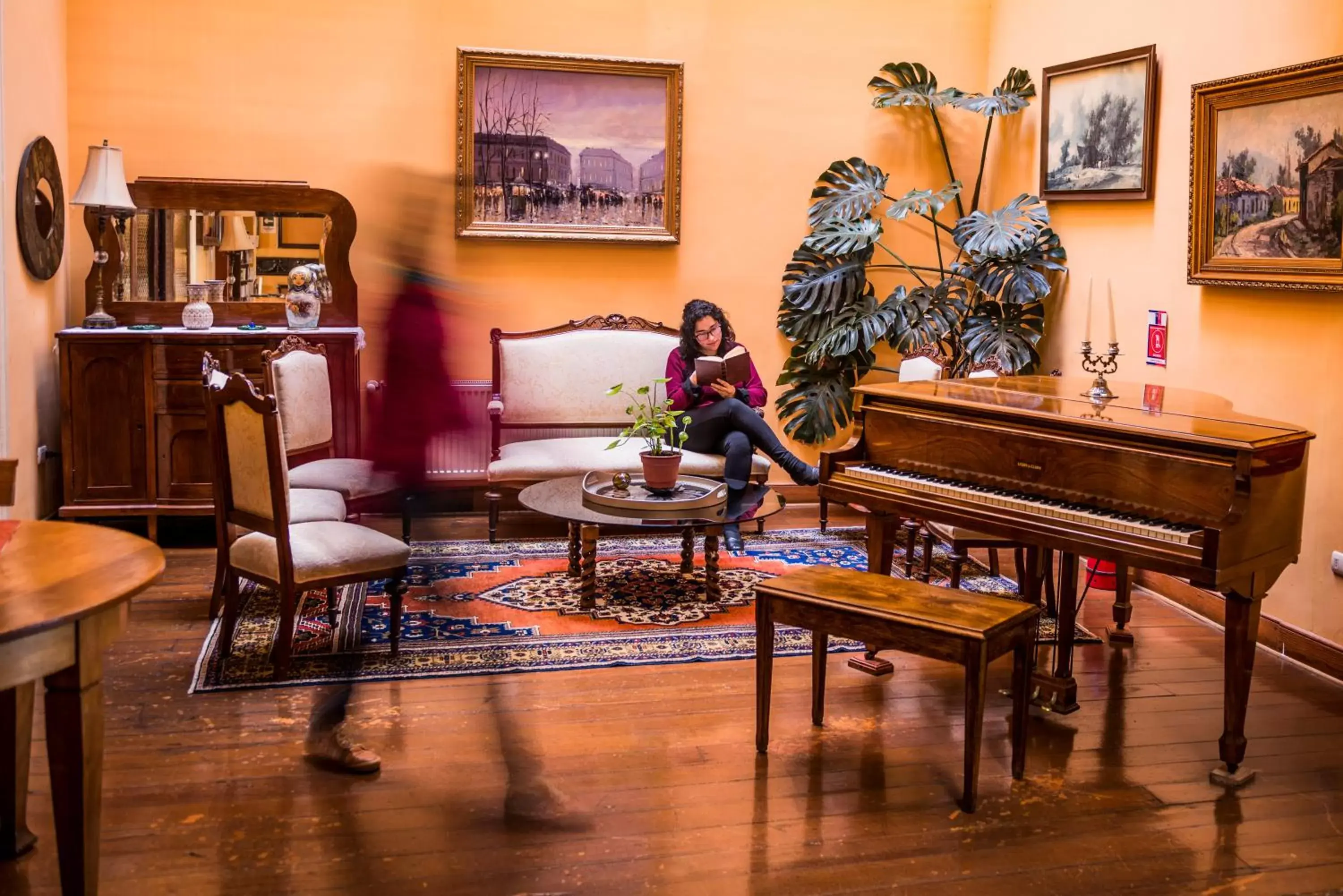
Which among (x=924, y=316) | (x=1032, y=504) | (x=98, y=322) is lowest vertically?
(x=1032, y=504)

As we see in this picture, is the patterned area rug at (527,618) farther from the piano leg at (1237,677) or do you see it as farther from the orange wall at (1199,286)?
the piano leg at (1237,677)

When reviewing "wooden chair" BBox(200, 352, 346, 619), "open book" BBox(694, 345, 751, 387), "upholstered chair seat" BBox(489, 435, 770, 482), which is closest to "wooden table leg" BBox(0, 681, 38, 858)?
"wooden chair" BBox(200, 352, 346, 619)

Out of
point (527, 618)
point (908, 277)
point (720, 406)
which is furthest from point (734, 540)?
point (908, 277)

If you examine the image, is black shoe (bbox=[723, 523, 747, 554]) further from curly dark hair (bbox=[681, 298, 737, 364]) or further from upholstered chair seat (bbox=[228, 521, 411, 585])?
upholstered chair seat (bbox=[228, 521, 411, 585])

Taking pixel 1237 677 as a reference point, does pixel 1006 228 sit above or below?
above

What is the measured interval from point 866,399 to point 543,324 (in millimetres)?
3245

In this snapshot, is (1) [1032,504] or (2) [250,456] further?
(2) [250,456]

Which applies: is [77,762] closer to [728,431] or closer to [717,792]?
[717,792]

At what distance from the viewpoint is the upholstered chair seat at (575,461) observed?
6.20 m

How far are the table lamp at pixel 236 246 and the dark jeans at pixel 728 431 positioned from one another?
8.23 feet

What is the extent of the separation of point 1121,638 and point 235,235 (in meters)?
4.85

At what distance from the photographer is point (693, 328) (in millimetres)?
6480

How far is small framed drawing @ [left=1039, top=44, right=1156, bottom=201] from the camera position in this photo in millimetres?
5832

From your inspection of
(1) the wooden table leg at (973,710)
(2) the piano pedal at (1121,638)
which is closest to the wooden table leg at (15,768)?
(1) the wooden table leg at (973,710)
